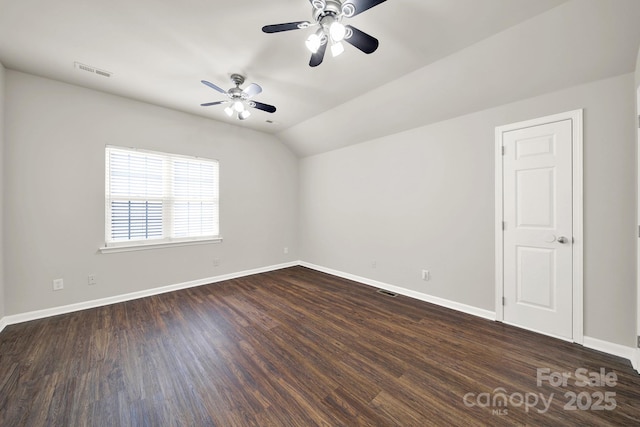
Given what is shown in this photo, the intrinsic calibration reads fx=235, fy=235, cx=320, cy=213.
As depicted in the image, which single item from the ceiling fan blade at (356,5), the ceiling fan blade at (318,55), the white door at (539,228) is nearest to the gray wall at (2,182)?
the ceiling fan blade at (318,55)

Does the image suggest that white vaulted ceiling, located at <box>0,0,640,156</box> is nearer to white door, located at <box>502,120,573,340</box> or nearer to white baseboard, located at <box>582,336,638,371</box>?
white door, located at <box>502,120,573,340</box>

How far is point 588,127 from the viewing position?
232 centimetres

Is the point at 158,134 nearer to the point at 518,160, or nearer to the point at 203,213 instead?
the point at 203,213

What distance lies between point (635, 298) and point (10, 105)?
6.87 m

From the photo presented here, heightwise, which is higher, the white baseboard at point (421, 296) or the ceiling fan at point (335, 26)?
the ceiling fan at point (335, 26)

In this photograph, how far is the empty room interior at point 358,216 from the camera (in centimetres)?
178

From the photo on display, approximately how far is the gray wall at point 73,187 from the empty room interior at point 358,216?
0.03 meters

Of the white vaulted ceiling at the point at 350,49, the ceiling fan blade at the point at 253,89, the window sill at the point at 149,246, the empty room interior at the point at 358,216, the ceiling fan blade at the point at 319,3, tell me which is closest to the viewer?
the ceiling fan blade at the point at 319,3

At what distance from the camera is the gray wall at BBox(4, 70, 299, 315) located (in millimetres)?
2848

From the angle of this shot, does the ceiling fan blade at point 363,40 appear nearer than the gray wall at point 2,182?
Yes

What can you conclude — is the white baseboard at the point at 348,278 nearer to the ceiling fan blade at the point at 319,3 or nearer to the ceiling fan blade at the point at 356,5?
the ceiling fan blade at the point at 356,5

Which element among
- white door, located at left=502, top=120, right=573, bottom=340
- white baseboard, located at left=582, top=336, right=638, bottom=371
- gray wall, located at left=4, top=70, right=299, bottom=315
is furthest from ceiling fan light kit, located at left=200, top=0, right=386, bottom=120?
white baseboard, located at left=582, top=336, right=638, bottom=371

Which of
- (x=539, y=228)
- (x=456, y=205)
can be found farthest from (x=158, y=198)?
(x=539, y=228)

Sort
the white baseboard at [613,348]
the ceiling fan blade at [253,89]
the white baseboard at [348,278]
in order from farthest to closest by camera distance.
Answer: the ceiling fan blade at [253,89] → the white baseboard at [348,278] → the white baseboard at [613,348]
